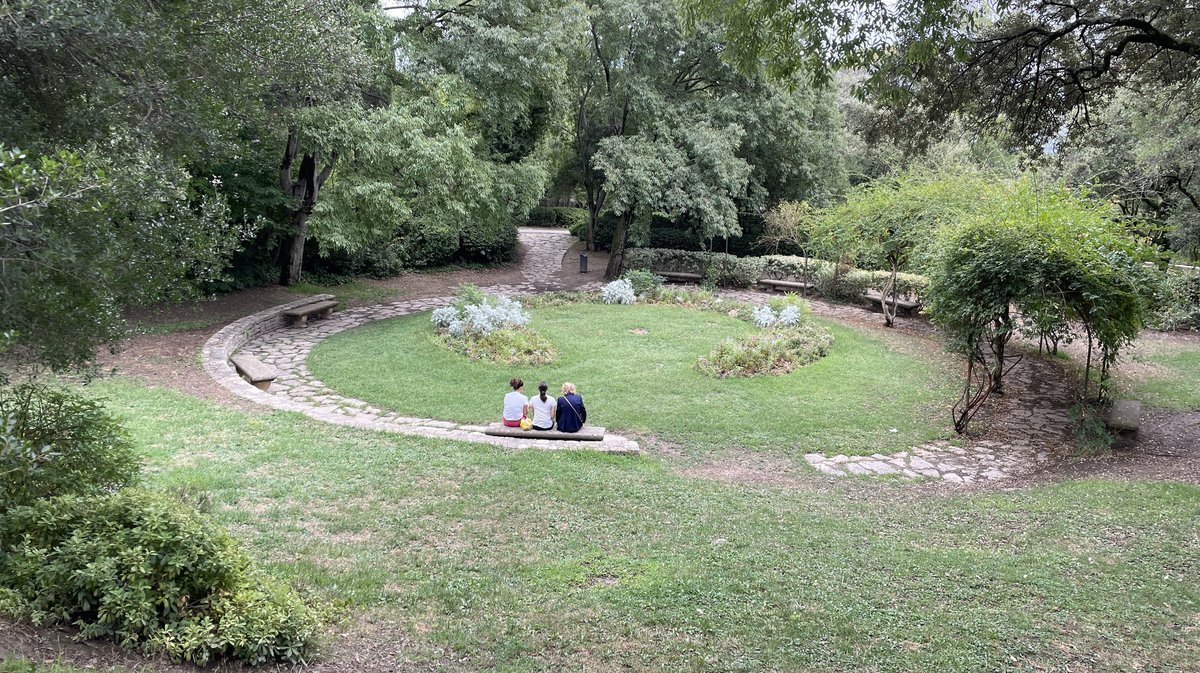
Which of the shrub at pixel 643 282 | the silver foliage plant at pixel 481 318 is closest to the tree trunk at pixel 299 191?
the silver foliage plant at pixel 481 318

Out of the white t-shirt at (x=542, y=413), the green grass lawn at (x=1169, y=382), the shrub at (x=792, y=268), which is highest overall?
the shrub at (x=792, y=268)

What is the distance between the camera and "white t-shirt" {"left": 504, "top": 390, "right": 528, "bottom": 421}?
8.22 meters

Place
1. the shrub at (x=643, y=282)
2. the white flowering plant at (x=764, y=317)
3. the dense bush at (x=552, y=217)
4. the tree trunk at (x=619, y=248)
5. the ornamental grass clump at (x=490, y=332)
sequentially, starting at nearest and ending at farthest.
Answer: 1. the ornamental grass clump at (x=490, y=332)
2. the white flowering plant at (x=764, y=317)
3. the shrub at (x=643, y=282)
4. the tree trunk at (x=619, y=248)
5. the dense bush at (x=552, y=217)

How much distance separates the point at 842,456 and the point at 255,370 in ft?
28.1

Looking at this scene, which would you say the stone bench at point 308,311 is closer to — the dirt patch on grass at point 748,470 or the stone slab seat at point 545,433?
the stone slab seat at point 545,433

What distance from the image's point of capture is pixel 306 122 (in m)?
12.8

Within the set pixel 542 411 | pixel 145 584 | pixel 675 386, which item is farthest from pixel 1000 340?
pixel 145 584

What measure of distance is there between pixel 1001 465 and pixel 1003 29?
583 centimetres

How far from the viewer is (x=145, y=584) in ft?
10.3

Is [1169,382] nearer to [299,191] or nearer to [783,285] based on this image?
[783,285]

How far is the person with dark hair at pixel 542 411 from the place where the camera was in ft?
26.9

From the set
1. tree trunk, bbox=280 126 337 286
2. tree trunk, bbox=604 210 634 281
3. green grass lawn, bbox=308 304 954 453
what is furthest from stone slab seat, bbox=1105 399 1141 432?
tree trunk, bbox=280 126 337 286

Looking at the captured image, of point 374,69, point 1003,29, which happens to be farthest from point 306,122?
point 1003,29

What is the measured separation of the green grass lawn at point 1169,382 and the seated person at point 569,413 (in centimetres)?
885
